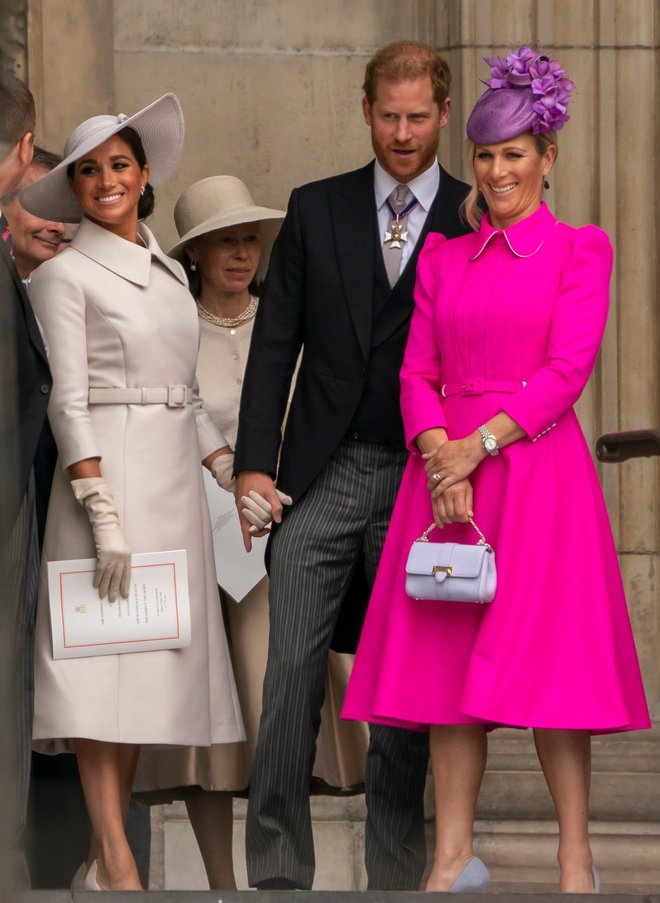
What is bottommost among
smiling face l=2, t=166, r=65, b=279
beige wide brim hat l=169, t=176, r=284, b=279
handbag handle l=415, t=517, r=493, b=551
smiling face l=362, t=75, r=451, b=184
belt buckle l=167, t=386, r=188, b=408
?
handbag handle l=415, t=517, r=493, b=551

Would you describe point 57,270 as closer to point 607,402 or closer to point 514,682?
point 514,682

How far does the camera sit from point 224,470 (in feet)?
13.2

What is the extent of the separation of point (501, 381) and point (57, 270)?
997 millimetres

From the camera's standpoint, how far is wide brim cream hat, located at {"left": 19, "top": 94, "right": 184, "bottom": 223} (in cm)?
376

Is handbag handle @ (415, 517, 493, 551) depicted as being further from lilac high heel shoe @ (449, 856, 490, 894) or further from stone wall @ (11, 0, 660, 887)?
stone wall @ (11, 0, 660, 887)

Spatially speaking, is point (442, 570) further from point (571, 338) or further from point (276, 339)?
point (276, 339)

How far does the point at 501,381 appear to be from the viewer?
3453mm

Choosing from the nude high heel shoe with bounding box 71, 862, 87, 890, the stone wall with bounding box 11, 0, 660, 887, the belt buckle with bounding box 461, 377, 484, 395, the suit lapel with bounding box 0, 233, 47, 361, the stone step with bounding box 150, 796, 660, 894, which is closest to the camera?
the suit lapel with bounding box 0, 233, 47, 361

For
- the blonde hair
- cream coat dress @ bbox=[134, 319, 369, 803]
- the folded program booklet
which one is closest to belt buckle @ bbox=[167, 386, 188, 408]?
the folded program booklet

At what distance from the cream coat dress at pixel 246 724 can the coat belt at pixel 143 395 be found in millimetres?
634

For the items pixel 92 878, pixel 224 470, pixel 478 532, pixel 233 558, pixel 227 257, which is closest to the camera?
pixel 478 532

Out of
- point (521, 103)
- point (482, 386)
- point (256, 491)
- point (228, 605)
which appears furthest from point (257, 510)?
point (521, 103)

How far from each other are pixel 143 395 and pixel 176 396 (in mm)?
83

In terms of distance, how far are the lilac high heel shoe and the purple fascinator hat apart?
1475 millimetres
